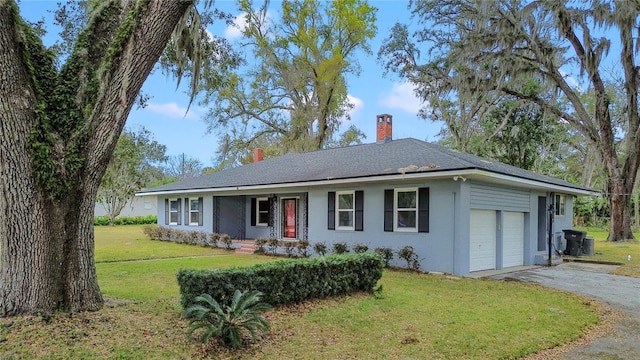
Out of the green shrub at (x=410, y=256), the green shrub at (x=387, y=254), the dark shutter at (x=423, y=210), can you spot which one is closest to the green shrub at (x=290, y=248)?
the green shrub at (x=387, y=254)

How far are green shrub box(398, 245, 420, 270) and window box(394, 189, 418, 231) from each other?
0.64 metres

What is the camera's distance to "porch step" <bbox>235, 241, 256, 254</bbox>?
1611 centimetres

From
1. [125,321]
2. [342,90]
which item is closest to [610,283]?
[125,321]

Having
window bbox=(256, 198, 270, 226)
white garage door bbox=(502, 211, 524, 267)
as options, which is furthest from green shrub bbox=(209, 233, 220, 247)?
white garage door bbox=(502, 211, 524, 267)

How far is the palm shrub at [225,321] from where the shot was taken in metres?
4.96

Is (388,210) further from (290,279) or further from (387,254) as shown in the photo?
(290,279)

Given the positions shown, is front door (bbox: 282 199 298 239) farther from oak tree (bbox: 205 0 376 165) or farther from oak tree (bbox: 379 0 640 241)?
oak tree (bbox: 205 0 376 165)

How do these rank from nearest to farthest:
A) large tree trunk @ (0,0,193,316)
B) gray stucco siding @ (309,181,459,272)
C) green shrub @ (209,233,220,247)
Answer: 1. large tree trunk @ (0,0,193,316)
2. gray stucco siding @ (309,181,459,272)
3. green shrub @ (209,233,220,247)

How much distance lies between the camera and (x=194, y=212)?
20594 mm

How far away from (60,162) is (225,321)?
2.84 metres

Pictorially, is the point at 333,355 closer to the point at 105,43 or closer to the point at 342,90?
the point at 105,43

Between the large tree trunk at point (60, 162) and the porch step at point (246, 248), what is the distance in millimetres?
10207

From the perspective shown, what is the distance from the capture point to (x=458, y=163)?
1117 cm

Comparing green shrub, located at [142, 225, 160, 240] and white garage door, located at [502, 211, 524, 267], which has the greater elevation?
white garage door, located at [502, 211, 524, 267]
